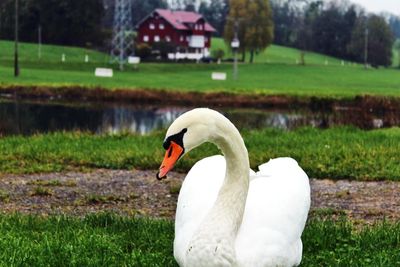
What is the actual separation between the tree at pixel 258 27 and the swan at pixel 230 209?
272 ft

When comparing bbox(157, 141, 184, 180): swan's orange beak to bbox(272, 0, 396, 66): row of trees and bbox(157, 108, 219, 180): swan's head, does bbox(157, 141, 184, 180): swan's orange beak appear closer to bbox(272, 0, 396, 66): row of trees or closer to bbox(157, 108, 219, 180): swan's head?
bbox(157, 108, 219, 180): swan's head

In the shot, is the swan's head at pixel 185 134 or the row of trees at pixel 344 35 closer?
the swan's head at pixel 185 134

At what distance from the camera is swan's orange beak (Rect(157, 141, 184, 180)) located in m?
4.61

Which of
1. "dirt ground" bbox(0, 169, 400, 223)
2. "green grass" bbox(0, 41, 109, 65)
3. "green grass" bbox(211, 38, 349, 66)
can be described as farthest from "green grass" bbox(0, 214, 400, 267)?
"green grass" bbox(211, 38, 349, 66)

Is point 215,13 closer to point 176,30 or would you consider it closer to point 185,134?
point 176,30

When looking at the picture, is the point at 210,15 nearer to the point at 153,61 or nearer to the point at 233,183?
the point at 153,61

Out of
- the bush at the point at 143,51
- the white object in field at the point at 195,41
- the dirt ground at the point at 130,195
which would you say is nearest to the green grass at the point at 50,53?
the bush at the point at 143,51

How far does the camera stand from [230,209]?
512 cm

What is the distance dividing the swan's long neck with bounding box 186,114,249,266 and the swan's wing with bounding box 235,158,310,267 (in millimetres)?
157

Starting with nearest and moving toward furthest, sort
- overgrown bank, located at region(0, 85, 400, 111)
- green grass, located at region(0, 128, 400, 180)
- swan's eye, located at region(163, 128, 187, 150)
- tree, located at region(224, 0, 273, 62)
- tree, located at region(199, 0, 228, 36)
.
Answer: swan's eye, located at region(163, 128, 187, 150) → green grass, located at region(0, 128, 400, 180) → overgrown bank, located at region(0, 85, 400, 111) → tree, located at region(224, 0, 273, 62) → tree, located at region(199, 0, 228, 36)

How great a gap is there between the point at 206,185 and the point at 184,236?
0.84 metres

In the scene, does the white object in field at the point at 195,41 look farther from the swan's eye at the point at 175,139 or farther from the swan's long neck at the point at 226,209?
the swan's eye at the point at 175,139

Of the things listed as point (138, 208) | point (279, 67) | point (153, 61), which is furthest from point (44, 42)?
point (138, 208)

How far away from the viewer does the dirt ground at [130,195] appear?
345 inches
